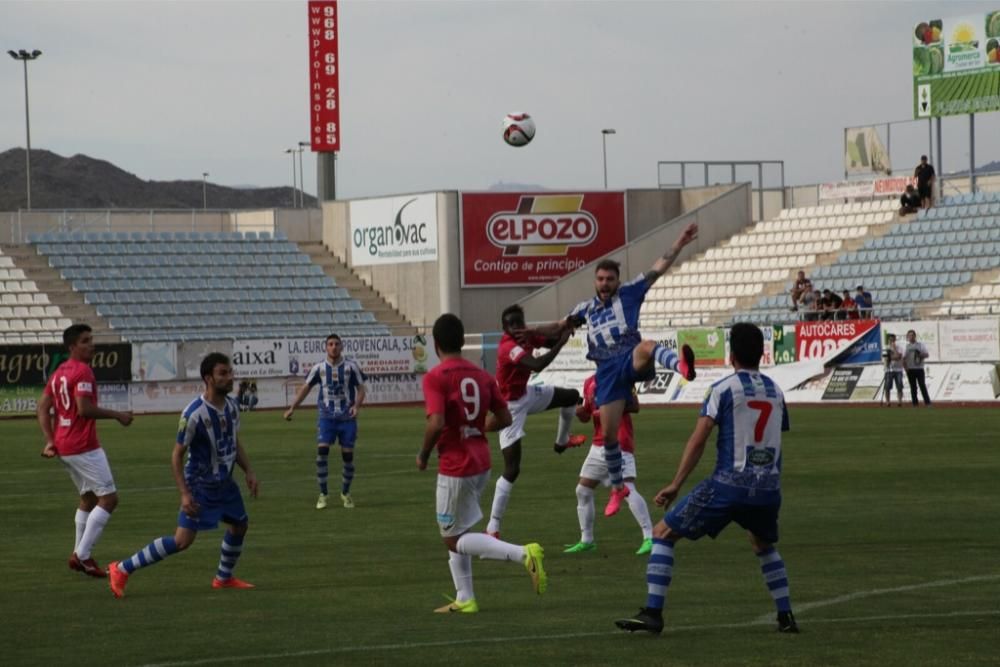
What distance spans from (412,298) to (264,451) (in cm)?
3353

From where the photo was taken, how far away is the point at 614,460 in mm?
15305

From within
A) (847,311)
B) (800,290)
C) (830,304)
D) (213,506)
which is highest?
(800,290)

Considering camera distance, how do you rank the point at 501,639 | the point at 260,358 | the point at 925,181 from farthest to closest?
the point at 925,181
the point at 260,358
the point at 501,639

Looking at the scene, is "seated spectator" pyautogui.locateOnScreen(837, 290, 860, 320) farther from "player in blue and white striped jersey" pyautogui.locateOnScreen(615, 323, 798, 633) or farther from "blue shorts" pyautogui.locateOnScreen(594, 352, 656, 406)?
"player in blue and white striped jersey" pyautogui.locateOnScreen(615, 323, 798, 633)

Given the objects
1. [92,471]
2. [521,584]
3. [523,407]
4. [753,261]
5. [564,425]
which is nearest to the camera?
[521,584]

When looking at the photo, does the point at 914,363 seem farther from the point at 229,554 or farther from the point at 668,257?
the point at 229,554

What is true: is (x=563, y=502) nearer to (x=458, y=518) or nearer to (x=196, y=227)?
(x=458, y=518)

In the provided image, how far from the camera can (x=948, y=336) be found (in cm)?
4319

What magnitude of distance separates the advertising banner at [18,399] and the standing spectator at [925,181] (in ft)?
97.2

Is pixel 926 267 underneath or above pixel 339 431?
above

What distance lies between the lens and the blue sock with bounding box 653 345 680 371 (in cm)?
1355

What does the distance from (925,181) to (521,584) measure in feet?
151

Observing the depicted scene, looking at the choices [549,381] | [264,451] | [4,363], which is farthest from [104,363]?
[264,451]

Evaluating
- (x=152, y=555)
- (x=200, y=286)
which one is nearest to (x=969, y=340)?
(x=200, y=286)
